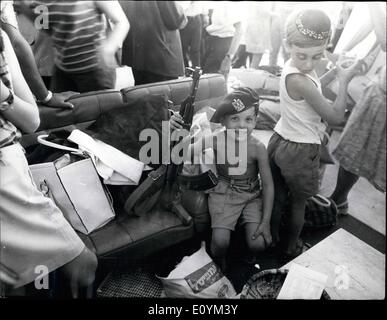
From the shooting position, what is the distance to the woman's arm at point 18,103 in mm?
880

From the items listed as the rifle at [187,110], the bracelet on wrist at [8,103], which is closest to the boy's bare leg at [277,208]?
the rifle at [187,110]

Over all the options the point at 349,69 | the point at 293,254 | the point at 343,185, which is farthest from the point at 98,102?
the point at 343,185

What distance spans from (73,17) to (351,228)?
68.4 inches

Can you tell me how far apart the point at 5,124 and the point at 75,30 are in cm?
54

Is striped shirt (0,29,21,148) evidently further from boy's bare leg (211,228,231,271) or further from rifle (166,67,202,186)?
boy's bare leg (211,228,231,271)

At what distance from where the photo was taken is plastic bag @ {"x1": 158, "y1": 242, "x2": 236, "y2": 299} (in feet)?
4.30

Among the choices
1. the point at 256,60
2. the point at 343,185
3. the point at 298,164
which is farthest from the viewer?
the point at 256,60

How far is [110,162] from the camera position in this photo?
137 cm

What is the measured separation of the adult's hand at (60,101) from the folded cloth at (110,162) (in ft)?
0.64

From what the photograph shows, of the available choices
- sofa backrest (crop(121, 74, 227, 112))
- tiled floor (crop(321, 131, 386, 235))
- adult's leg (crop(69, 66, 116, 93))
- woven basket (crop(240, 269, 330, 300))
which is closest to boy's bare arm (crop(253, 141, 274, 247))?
woven basket (crop(240, 269, 330, 300))

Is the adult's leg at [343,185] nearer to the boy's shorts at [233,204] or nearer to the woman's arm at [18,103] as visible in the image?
the boy's shorts at [233,204]

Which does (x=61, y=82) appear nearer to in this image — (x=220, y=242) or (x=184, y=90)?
(x=184, y=90)

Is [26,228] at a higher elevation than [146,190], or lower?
higher

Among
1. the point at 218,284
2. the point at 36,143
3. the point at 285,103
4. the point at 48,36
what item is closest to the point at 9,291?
the point at 36,143
